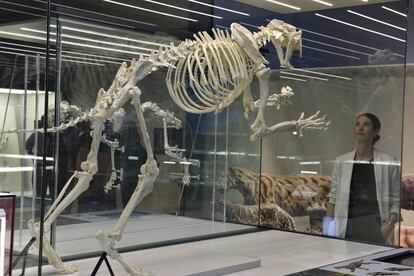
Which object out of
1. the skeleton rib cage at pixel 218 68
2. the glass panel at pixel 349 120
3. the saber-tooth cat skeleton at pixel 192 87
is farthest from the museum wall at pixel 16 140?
the glass panel at pixel 349 120

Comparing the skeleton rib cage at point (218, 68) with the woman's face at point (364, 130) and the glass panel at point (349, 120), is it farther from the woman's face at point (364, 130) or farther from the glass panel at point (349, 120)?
the woman's face at point (364, 130)

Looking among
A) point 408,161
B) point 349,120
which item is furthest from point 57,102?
point 408,161

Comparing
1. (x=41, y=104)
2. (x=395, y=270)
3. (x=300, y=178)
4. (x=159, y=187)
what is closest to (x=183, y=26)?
(x=159, y=187)

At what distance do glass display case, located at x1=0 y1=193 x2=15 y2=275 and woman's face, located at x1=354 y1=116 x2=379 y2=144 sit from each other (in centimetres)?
392

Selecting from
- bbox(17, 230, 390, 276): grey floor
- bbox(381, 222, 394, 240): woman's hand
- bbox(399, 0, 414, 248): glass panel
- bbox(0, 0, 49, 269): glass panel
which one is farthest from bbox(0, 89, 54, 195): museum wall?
bbox(399, 0, 414, 248): glass panel

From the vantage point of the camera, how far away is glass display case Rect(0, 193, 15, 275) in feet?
8.30

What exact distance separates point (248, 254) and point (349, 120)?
1856mm

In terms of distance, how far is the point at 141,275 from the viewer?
3707 millimetres

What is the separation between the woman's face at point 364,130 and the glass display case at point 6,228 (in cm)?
392

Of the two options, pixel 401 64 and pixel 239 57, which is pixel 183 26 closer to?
pixel 239 57

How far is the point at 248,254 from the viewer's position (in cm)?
499

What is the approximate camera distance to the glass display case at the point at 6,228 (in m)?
2.53

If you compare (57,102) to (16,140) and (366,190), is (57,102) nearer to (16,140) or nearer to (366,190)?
(16,140)

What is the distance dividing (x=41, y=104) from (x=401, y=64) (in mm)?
3741
